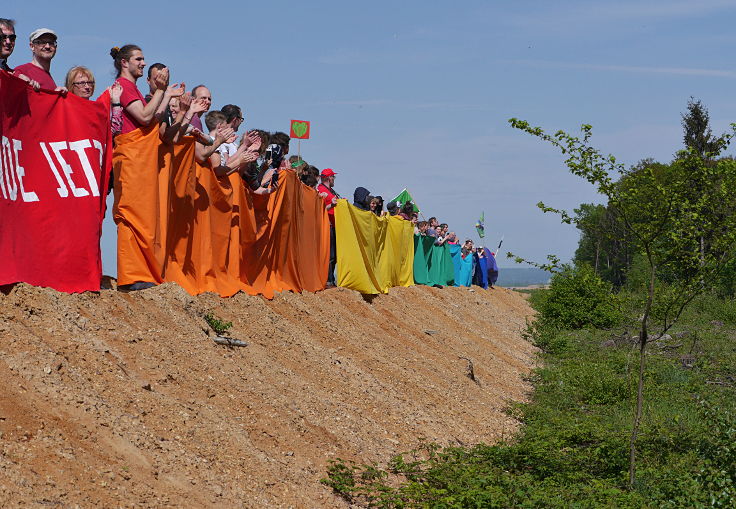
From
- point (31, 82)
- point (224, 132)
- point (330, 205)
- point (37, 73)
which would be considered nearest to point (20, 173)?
point (31, 82)

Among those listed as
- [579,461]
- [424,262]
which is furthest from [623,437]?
[424,262]

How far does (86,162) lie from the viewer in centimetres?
827

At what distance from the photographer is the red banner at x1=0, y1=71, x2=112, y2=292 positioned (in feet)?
24.4

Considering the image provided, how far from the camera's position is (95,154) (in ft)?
27.6

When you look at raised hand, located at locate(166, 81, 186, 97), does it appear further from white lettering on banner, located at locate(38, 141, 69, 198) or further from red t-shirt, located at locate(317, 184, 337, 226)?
red t-shirt, located at locate(317, 184, 337, 226)

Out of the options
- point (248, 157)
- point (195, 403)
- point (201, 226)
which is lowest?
point (195, 403)

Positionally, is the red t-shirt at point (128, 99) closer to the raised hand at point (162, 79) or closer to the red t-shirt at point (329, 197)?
the raised hand at point (162, 79)

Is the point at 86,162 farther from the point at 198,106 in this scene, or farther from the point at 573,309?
the point at 573,309

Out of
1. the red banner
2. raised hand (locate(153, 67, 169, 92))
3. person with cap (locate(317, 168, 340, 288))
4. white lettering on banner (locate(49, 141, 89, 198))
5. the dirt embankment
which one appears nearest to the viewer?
the dirt embankment

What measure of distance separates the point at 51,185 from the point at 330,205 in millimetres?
7991

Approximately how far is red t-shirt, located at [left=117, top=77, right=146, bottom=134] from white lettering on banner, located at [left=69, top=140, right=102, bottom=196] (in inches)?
23.8

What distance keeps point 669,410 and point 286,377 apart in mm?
5620

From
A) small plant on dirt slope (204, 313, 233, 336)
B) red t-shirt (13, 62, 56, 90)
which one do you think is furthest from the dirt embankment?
red t-shirt (13, 62, 56, 90)

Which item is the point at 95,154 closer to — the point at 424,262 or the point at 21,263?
the point at 21,263
